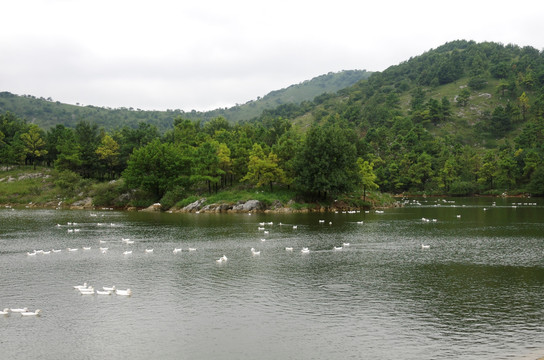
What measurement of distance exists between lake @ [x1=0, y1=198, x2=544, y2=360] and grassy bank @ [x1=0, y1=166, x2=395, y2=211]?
41018 mm

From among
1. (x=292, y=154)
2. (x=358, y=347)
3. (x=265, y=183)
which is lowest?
(x=358, y=347)

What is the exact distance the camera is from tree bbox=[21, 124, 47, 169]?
5910 inches

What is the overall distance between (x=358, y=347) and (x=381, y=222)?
192 ft

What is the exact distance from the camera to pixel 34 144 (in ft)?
499

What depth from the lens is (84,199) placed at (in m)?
123

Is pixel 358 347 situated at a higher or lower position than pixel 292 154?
lower

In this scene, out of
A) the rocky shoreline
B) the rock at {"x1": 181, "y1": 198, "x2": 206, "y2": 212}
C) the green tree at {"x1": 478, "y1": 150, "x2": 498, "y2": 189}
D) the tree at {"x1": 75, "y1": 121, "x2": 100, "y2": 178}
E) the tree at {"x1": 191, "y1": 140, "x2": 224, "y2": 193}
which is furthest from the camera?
the green tree at {"x1": 478, "y1": 150, "x2": 498, "y2": 189}

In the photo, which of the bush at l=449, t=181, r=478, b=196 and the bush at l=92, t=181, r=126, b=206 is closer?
the bush at l=92, t=181, r=126, b=206

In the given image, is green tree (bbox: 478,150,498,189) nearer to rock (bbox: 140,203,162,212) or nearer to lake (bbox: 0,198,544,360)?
lake (bbox: 0,198,544,360)

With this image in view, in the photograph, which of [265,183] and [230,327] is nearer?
[230,327]

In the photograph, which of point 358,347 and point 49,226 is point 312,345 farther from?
point 49,226

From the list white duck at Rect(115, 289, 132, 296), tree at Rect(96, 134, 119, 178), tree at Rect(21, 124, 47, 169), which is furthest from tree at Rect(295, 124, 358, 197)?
tree at Rect(21, 124, 47, 169)

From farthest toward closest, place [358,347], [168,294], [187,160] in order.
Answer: [187,160] < [168,294] < [358,347]

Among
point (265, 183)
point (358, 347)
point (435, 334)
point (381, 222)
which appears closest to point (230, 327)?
point (358, 347)
